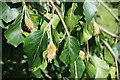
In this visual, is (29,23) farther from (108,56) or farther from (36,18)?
A: (108,56)

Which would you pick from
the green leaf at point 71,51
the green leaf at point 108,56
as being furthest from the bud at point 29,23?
the green leaf at point 108,56

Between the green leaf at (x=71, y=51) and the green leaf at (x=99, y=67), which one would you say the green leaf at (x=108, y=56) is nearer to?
the green leaf at (x=99, y=67)

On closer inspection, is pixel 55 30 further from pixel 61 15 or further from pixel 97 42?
pixel 97 42

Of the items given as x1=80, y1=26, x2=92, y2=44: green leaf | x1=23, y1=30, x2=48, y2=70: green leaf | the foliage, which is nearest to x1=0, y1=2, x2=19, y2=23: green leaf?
the foliage

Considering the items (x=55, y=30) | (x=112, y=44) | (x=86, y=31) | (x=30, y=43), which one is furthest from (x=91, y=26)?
(x=112, y=44)

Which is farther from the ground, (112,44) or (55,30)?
(55,30)

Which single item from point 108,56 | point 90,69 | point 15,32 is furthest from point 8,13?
point 108,56

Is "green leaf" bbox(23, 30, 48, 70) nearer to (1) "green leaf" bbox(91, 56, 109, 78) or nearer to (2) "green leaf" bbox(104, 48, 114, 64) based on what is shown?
(1) "green leaf" bbox(91, 56, 109, 78)
